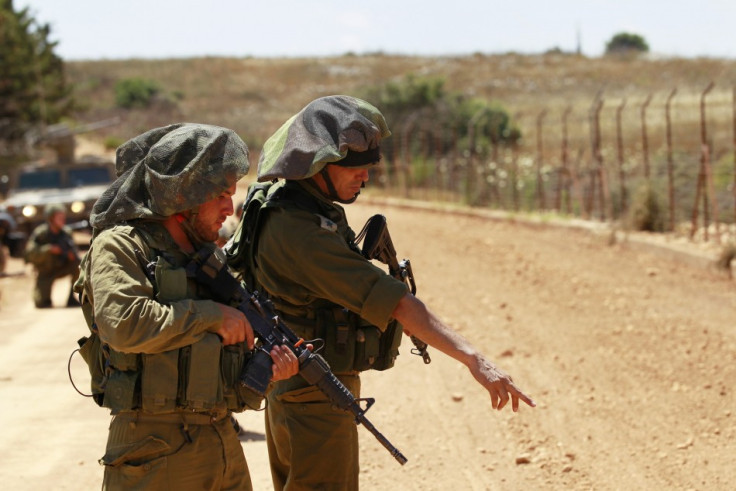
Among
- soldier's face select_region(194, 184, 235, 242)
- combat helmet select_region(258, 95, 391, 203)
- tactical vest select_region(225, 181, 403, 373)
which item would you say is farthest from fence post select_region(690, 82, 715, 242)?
soldier's face select_region(194, 184, 235, 242)

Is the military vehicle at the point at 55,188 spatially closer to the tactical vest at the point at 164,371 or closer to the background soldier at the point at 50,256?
the background soldier at the point at 50,256

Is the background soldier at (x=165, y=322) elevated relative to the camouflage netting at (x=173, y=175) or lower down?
lower down

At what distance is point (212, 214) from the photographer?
9.78ft

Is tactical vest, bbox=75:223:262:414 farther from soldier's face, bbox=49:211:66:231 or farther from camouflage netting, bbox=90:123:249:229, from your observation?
soldier's face, bbox=49:211:66:231

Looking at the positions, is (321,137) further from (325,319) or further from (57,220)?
(57,220)

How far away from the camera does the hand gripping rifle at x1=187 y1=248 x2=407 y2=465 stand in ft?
9.46

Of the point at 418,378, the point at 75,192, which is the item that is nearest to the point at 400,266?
the point at 418,378

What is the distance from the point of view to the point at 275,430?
3510 millimetres

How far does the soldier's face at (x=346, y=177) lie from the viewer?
3283mm

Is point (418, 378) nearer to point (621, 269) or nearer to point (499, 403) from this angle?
point (499, 403)

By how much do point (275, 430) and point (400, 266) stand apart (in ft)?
2.44

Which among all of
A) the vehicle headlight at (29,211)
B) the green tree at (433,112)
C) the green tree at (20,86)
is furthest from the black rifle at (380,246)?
the green tree at (20,86)

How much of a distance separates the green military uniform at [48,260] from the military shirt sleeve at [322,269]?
8645 millimetres

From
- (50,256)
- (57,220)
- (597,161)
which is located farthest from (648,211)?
(50,256)
